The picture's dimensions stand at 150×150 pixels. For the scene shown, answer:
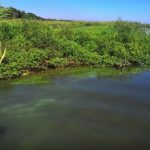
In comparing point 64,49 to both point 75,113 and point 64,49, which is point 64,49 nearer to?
point 64,49

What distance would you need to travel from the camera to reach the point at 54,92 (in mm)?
19203

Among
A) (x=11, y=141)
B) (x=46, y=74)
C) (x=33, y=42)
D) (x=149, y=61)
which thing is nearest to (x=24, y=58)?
(x=46, y=74)

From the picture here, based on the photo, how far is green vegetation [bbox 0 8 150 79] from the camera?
24578mm

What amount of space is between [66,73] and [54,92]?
18.2 ft

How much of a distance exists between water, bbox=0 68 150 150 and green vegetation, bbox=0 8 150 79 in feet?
6.64

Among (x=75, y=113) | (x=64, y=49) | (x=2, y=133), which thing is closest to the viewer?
(x=2, y=133)

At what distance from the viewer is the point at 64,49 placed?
28.6 metres

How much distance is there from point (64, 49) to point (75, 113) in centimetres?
1351

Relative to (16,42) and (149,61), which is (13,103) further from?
(149,61)

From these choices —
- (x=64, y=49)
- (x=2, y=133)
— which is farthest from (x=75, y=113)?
(x=64, y=49)

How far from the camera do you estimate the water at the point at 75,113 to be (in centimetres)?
1261

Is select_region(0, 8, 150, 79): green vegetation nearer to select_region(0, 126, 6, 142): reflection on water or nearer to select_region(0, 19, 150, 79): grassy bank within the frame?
select_region(0, 19, 150, 79): grassy bank

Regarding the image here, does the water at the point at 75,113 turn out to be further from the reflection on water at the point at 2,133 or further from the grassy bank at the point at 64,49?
the grassy bank at the point at 64,49

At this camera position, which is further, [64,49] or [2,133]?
[64,49]
